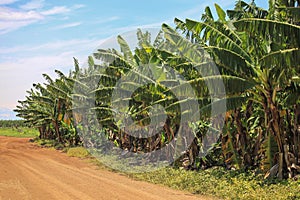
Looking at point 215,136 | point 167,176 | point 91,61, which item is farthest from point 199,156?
point 91,61

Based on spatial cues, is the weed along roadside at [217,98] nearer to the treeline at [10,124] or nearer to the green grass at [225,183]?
the green grass at [225,183]

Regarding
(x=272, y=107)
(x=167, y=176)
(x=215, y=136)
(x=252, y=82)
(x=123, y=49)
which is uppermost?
(x=123, y=49)

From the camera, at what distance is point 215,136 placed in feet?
45.4

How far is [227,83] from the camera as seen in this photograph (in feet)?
29.5

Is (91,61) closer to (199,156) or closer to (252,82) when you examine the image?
(199,156)

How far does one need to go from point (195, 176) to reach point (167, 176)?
106cm

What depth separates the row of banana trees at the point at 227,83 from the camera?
9.00 meters

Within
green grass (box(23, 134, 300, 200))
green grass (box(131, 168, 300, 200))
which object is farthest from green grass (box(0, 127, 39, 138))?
green grass (box(131, 168, 300, 200))

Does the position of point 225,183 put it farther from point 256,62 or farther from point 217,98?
point 256,62

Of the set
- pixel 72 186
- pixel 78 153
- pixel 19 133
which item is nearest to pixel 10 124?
pixel 19 133

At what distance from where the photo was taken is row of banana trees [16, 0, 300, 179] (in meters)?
9.00

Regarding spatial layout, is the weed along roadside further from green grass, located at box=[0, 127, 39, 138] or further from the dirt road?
green grass, located at box=[0, 127, 39, 138]

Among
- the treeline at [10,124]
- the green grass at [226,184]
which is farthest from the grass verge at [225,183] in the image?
the treeline at [10,124]

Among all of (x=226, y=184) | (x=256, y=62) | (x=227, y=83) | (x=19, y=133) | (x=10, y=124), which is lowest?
(x=226, y=184)
